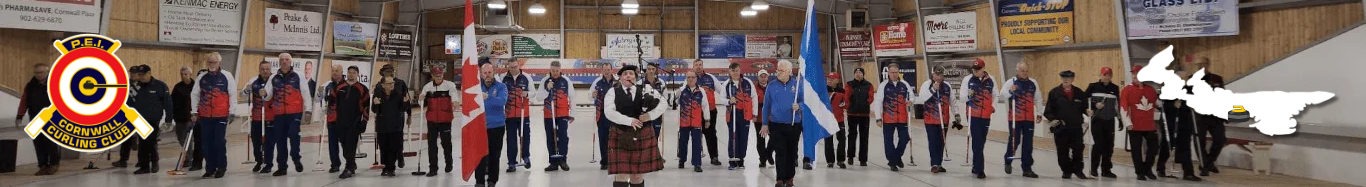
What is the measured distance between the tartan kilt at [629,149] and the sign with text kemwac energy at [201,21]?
1267cm

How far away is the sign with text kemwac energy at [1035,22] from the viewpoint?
722 inches

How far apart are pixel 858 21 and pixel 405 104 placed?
59.0ft

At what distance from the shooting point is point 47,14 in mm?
12719

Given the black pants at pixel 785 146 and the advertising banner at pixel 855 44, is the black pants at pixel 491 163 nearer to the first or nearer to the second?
the black pants at pixel 785 146

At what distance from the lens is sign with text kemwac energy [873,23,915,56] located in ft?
78.3

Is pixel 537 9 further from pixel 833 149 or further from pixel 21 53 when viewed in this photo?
pixel 833 149

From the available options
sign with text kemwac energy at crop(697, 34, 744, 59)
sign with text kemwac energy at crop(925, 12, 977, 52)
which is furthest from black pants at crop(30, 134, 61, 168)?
sign with text kemwac energy at crop(697, 34, 744, 59)

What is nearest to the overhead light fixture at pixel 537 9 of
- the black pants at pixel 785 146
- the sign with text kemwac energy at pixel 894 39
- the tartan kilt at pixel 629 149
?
the sign with text kemwac energy at pixel 894 39

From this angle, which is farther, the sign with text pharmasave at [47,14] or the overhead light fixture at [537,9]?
the overhead light fixture at [537,9]

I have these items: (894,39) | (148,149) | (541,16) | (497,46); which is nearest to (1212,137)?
(148,149)

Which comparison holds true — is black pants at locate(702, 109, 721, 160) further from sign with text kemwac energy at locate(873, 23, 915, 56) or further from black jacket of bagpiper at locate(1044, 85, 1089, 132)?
sign with text kemwac energy at locate(873, 23, 915, 56)

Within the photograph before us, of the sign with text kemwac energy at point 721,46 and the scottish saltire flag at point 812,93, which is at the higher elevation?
the sign with text kemwac energy at point 721,46

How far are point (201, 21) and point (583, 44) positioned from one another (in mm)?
16697

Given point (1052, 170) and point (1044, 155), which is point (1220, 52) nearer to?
point (1044, 155)
